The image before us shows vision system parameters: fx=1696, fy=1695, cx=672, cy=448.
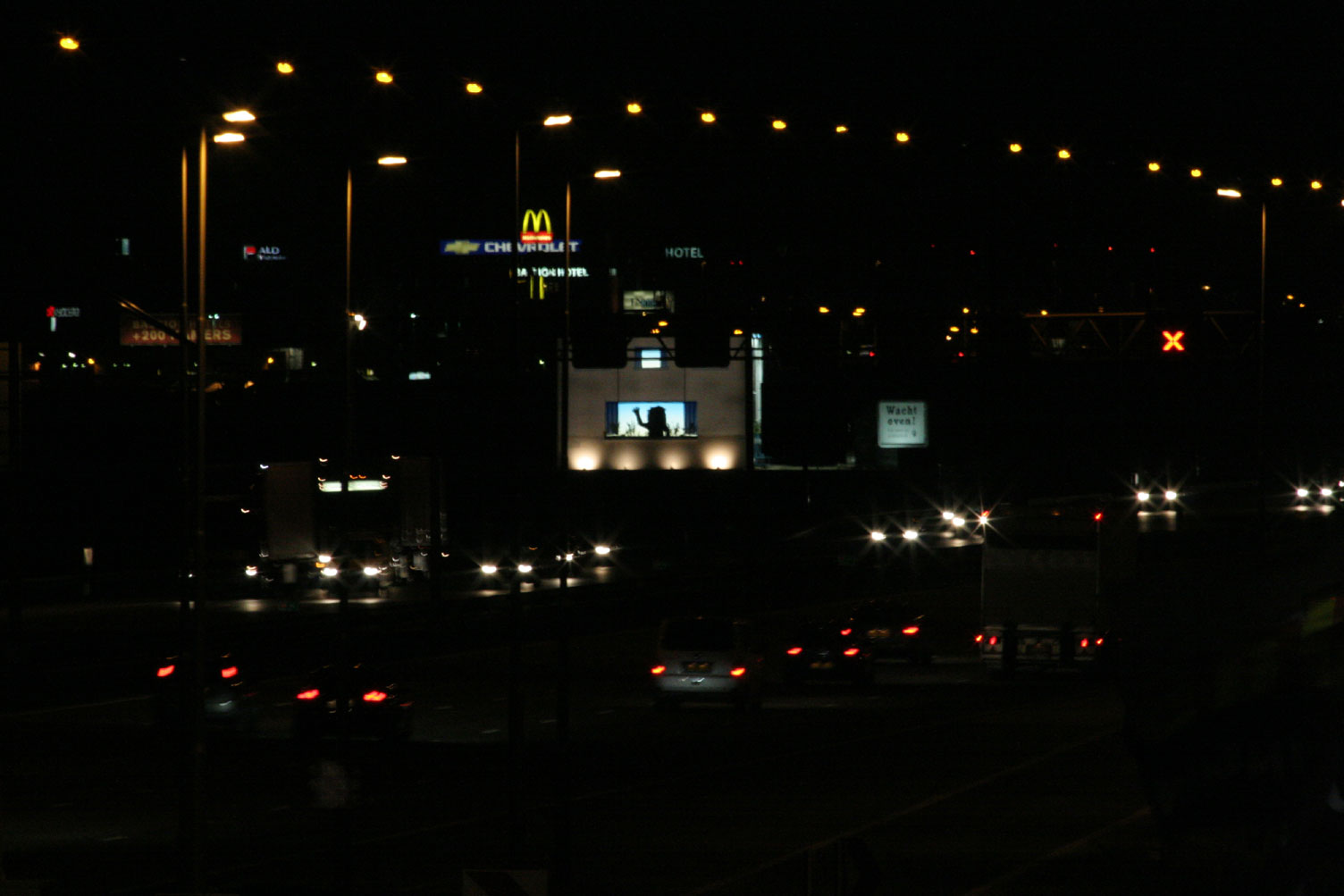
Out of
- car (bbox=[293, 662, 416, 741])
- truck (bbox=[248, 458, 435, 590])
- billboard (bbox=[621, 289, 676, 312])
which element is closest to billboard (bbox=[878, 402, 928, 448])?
truck (bbox=[248, 458, 435, 590])

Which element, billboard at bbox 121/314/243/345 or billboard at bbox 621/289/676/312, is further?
billboard at bbox 621/289/676/312

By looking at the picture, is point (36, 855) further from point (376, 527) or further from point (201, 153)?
point (376, 527)

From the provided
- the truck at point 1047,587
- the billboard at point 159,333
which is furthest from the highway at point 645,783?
the billboard at point 159,333

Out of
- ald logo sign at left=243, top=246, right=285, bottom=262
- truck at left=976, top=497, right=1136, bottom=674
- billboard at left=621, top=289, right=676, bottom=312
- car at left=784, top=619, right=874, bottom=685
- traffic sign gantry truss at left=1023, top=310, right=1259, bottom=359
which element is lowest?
car at left=784, top=619, right=874, bottom=685

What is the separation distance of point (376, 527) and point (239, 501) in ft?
27.4

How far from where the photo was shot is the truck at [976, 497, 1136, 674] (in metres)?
38.8

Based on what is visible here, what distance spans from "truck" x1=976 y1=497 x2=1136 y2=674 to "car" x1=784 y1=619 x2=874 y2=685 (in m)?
3.47

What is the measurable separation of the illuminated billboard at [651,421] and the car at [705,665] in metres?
40.8

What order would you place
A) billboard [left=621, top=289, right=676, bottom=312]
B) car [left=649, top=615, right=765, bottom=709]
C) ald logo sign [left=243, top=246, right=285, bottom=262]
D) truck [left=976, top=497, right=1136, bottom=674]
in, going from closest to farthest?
car [left=649, top=615, right=765, bottom=709], truck [left=976, top=497, right=1136, bottom=674], billboard [left=621, top=289, right=676, bottom=312], ald logo sign [left=243, top=246, right=285, bottom=262]

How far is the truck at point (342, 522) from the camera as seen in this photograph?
47.2 meters

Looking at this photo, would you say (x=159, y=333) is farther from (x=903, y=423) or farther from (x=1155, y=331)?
(x=1155, y=331)

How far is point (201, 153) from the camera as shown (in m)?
17.9

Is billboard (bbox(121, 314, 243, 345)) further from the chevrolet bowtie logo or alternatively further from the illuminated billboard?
the chevrolet bowtie logo

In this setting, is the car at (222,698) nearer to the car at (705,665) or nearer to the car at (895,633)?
the car at (705,665)
